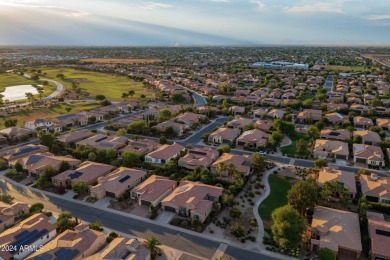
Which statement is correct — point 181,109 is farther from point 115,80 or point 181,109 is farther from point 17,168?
point 115,80

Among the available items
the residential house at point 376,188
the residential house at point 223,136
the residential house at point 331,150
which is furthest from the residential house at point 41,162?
the residential house at point 376,188

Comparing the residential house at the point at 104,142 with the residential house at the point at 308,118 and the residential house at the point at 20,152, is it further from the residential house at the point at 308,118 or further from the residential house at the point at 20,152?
the residential house at the point at 308,118

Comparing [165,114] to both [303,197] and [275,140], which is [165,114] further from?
[303,197]

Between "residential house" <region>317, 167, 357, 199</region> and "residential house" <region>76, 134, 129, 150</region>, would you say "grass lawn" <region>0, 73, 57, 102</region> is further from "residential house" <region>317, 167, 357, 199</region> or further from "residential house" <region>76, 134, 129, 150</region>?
"residential house" <region>317, 167, 357, 199</region>

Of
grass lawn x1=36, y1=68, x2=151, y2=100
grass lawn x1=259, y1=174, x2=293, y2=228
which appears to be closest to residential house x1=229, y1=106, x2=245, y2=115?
grass lawn x1=36, y1=68, x2=151, y2=100

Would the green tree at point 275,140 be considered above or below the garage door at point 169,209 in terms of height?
above

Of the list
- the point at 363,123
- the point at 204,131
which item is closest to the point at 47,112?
the point at 204,131

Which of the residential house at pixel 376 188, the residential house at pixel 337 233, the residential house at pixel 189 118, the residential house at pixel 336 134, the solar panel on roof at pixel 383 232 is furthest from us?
the residential house at pixel 189 118
